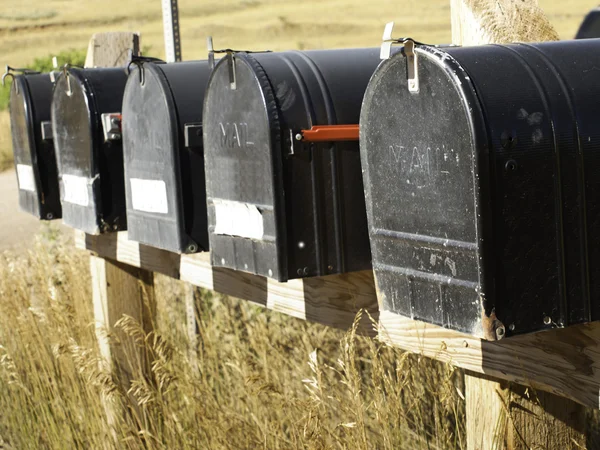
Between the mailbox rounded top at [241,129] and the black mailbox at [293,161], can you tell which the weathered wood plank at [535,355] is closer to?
the black mailbox at [293,161]

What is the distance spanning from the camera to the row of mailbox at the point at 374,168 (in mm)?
1174

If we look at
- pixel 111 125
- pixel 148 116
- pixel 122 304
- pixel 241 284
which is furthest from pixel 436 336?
pixel 122 304

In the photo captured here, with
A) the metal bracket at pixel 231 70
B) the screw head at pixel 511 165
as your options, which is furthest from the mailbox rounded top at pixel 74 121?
the screw head at pixel 511 165

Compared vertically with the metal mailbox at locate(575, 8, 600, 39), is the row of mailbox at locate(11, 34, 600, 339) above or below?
below

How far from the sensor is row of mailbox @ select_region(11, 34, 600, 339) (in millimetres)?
1174

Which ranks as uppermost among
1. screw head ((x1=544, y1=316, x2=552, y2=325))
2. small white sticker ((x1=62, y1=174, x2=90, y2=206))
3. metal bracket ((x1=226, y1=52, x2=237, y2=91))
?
metal bracket ((x1=226, y1=52, x2=237, y2=91))

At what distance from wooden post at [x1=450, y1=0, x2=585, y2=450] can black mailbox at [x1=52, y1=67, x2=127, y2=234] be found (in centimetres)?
98

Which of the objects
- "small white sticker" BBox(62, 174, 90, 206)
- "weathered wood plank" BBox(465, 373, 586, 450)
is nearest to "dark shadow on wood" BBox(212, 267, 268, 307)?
"small white sticker" BBox(62, 174, 90, 206)

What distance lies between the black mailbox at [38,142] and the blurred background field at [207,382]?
1.15ft

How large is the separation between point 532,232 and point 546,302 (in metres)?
0.10

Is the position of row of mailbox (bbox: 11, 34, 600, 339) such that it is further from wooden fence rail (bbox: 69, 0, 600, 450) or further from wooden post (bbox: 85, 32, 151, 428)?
wooden post (bbox: 85, 32, 151, 428)

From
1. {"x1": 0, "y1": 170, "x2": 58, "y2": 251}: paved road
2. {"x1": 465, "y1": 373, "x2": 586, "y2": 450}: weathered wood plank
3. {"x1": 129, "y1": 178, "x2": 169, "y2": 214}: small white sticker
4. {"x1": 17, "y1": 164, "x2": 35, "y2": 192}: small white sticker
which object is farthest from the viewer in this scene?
{"x1": 0, "y1": 170, "x2": 58, "y2": 251}: paved road

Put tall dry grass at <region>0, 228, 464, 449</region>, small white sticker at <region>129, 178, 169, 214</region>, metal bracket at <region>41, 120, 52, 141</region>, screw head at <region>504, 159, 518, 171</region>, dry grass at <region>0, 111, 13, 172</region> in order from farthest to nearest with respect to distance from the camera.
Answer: dry grass at <region>0, 111, 13, 172</region>
metal bracket at <region>41, 120, 52, 141</region>
small white sticker at <region>129, 178, 169, 214</region>
tall dry grass at <region>0, 228, 464, 449</region>
screw head at <region>504, 159, 518, 171</region>

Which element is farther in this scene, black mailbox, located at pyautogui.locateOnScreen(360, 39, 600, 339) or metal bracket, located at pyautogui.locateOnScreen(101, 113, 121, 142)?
metal bracket, located at pyautogui.locateOnScreen(101, 113, 121, 142)
